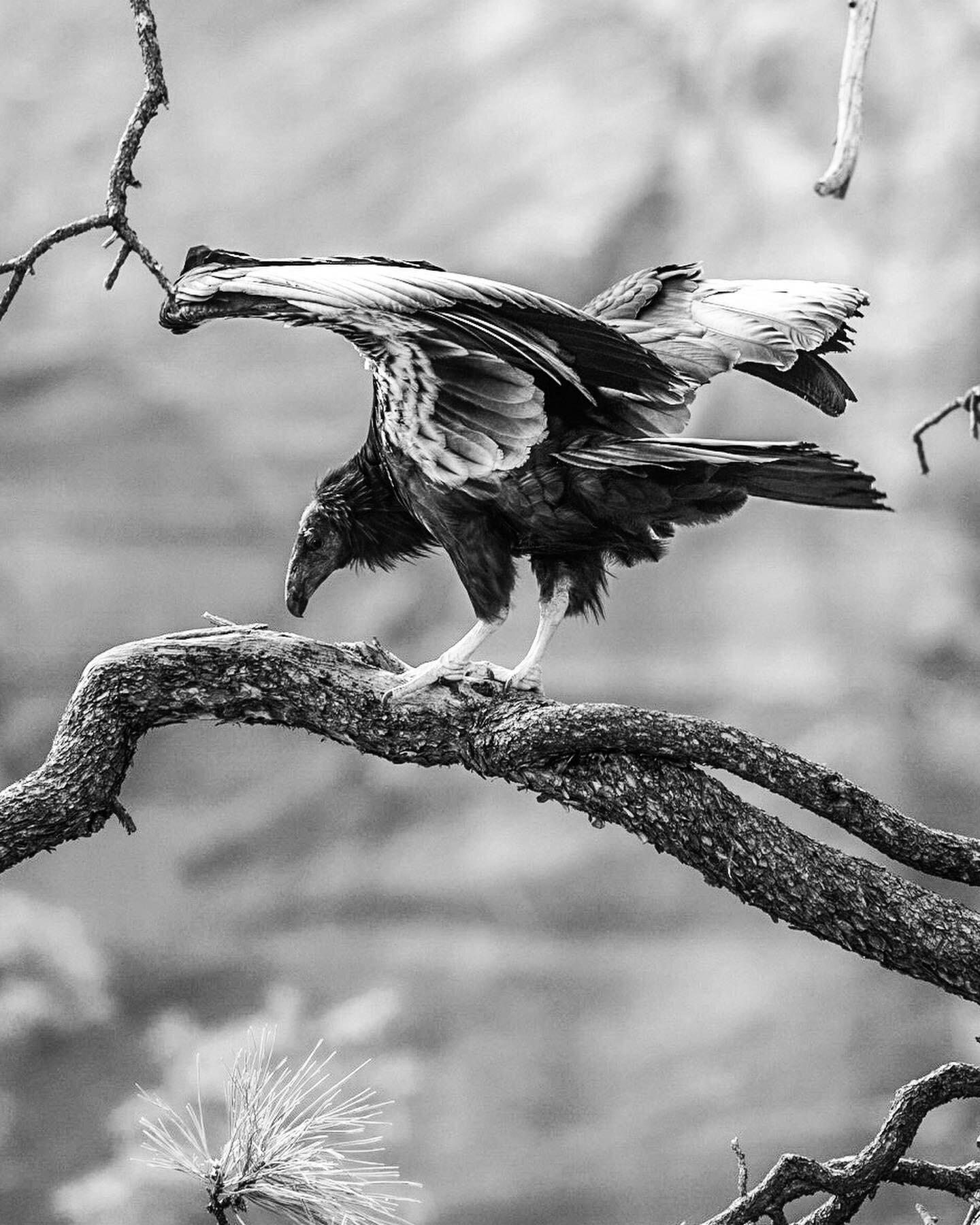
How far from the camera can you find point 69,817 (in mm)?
1456

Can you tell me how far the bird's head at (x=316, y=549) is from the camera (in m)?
1.63

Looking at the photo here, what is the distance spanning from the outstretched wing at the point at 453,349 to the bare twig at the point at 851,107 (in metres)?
0.29

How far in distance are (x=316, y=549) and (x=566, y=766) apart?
0.44m

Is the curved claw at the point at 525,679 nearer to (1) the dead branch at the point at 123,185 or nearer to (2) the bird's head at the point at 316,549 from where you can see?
(2) the bird's head at the point at 316,549

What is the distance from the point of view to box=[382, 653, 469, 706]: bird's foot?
149 centimetres

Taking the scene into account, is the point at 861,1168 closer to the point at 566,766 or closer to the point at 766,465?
the point at 566,766

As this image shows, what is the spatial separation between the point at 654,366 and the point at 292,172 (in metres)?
1.50

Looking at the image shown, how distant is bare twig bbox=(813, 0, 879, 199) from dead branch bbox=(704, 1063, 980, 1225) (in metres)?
0.96

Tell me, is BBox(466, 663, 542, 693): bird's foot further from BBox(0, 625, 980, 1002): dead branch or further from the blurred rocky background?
the blurred rocky background

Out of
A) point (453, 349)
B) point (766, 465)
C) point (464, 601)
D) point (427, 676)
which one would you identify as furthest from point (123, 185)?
point (464, 601)

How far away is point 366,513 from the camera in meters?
1.62

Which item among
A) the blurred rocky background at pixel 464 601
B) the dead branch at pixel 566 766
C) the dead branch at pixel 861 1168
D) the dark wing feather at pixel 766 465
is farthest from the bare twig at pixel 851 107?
the blurred rocky background at pixel 464 601

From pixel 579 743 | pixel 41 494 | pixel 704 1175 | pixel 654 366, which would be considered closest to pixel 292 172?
pixel 41 494

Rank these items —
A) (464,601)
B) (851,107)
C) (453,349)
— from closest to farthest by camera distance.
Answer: (851,107), (453,349), (464,601)
